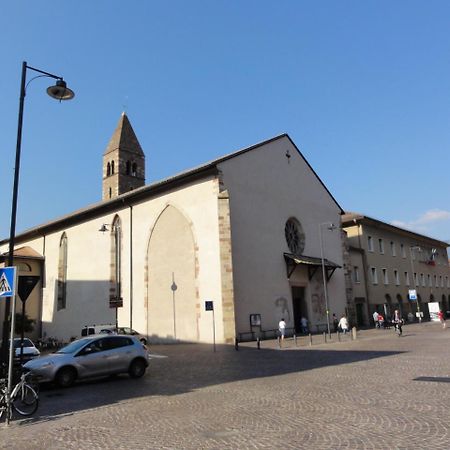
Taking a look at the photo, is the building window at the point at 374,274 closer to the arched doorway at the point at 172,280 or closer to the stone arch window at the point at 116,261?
the arched doorway at the point at 172,280

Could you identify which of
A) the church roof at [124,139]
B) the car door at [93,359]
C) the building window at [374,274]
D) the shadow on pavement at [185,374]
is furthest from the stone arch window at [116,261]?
the church roof at [124,139]

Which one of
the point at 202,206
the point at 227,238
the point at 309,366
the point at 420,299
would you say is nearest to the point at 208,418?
the point at 309,366

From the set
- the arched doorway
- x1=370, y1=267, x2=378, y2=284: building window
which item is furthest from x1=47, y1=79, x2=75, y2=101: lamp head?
x1=370, y1=267, x2=378, y2=284: building window

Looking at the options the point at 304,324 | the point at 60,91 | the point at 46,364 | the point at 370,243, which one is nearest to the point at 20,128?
the point at 60,91

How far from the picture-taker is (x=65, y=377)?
13.5 metres

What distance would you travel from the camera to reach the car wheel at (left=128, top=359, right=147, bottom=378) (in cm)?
1498

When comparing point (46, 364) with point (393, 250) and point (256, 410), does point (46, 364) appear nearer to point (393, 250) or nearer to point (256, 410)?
point (256, 410)

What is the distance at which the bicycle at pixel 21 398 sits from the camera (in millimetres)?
8969

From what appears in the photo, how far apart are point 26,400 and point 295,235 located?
93.8 feet

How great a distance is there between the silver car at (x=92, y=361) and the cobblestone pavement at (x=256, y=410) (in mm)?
379

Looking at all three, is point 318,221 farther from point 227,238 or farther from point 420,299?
point 420,299

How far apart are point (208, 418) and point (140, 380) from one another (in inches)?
260

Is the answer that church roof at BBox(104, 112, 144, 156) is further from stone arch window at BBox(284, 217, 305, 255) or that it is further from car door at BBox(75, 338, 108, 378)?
car door at BBox(75, 338, 108, 378)

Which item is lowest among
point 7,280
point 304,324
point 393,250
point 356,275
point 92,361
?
point 92,361
